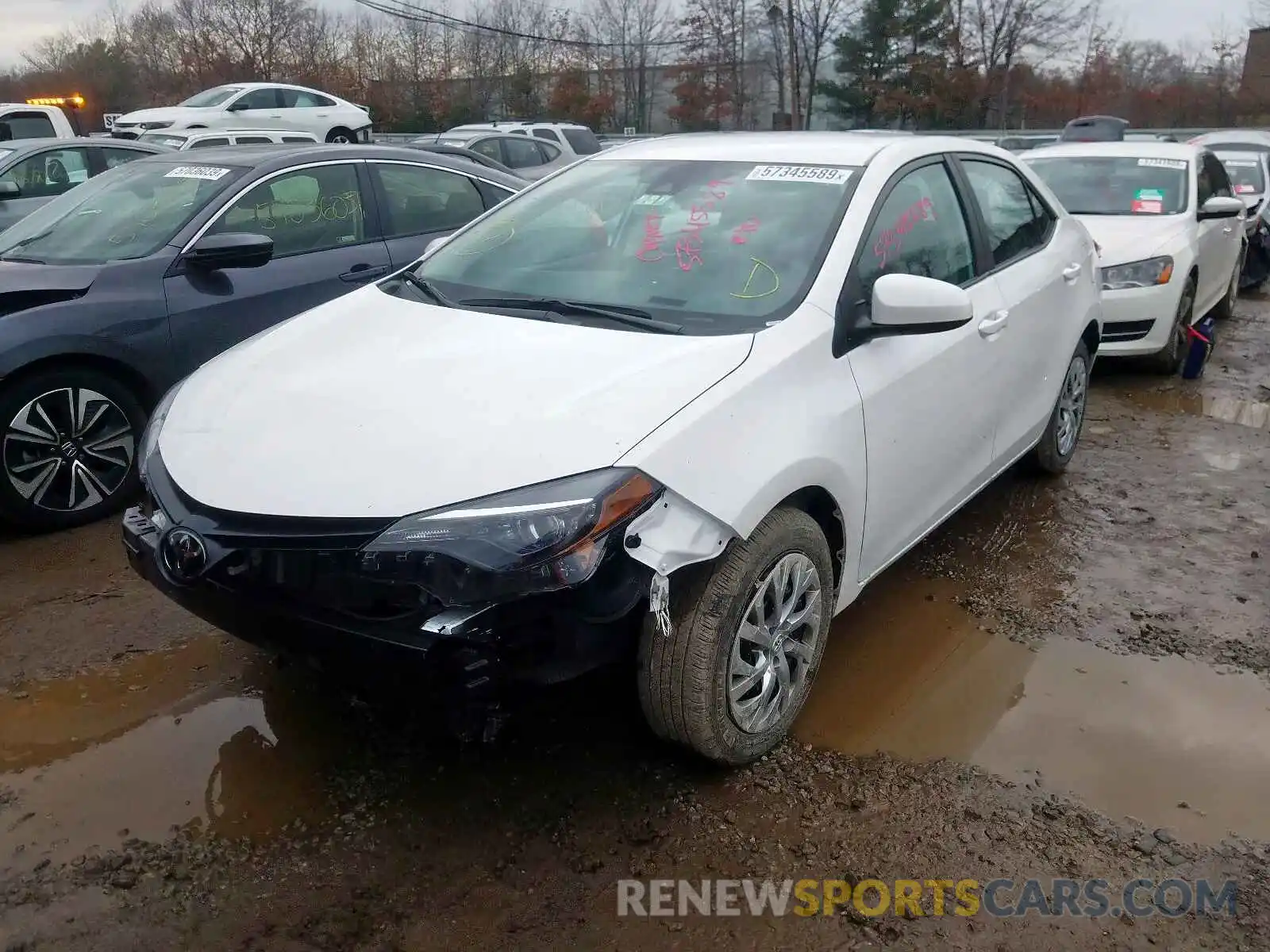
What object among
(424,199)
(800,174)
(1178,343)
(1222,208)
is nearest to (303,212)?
(424,199)

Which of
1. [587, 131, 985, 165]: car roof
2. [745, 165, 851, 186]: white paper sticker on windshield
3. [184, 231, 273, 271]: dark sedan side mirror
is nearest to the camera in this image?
[745, 165, 851, 186]: white paper sticker on windshield

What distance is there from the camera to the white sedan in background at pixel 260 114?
18.7 m

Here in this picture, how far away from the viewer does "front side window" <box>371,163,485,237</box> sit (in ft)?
18.2

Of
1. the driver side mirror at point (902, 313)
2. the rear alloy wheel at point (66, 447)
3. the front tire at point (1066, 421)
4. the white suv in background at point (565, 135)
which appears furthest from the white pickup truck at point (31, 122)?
the driver side mirror at point (902, 313)

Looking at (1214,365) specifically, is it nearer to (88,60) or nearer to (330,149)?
(330,149)

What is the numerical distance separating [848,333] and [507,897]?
1.79 meters

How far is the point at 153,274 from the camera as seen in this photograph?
464 cm

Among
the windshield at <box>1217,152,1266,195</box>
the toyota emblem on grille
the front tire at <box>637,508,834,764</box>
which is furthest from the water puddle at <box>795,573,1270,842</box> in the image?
the windshield at <box>1217,152,1266,195</box>

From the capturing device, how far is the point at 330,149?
543cm

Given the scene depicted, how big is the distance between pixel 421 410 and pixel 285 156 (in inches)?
131

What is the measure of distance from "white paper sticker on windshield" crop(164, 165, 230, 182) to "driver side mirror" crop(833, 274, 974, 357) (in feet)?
11.8

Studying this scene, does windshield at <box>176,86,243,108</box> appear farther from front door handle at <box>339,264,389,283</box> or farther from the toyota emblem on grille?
the toyota emblem on grille

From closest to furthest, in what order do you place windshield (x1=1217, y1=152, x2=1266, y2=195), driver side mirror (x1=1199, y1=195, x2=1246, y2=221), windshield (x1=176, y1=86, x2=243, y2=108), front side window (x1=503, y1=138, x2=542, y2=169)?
driver side mirror (x1=1199, y1=195, x2=1246, y2=221) < windshield (x1=1217, y1=152, x2=1266, y2=195) < front side window (x1=503, y1=138, x2=542, y2=169) < windshield (x1=176, y1=86, x2=243, y2=108)

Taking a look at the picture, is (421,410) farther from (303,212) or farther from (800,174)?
(303,212)
